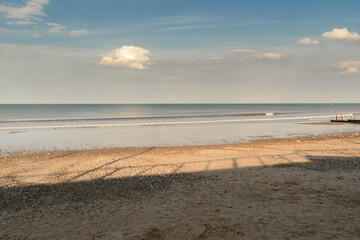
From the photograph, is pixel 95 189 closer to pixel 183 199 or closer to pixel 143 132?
pixel 183 199

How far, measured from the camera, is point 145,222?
6801 mm

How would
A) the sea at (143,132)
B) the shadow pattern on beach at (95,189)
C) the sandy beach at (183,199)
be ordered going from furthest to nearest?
1. the sea at (143,132)
2. the shadow pattern on beach at (95,189)
3. the sandy beach at (183,199)

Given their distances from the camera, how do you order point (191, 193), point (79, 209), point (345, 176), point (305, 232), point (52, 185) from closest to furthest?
1. point (305, 232)
2. point (79, 209)
3. point (191, 193)
4. point (52, 185)
5. point (345, 176)

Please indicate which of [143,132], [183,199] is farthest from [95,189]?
[143,132]

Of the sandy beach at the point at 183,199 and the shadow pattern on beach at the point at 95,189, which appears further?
the shadow pattern on beach at the point at 95,189

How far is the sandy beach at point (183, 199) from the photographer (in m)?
6.33

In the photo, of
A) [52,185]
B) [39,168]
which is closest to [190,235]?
[52,185]

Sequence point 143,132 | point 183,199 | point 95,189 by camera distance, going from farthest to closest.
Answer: point 143,132 < point 95,189 < point 183,199

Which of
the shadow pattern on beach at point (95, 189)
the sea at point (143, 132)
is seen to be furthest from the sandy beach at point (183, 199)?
the sea at point (143, 132)

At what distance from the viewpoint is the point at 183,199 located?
27.3ft

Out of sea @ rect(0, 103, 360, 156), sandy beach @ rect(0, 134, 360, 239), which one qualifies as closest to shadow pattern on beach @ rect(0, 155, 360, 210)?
sandy beach @ rect(0, 134, 360, 239)

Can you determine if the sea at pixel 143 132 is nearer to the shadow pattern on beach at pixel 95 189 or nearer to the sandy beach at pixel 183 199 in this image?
the sandy beach at pixel 183 199

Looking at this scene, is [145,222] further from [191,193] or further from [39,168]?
[39,168]

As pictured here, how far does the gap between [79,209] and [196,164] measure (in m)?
6.56
